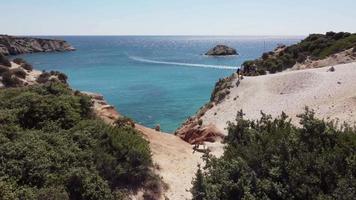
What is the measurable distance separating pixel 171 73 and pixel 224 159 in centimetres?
7595

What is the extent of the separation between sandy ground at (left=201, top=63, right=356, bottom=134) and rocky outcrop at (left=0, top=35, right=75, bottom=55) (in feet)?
365

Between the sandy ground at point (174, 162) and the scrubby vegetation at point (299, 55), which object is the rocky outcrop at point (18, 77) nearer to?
the sandy ground at point (174, 162)

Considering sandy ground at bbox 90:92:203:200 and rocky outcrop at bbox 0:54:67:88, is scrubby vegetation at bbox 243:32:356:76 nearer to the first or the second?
rocky outcrop at bbox 0:54:67:88

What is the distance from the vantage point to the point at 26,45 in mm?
163250

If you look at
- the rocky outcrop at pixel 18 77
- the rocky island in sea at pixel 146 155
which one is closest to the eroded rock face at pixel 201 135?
the rocky island in sea at pixel 146 155

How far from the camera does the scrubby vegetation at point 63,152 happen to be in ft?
47.9

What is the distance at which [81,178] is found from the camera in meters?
15.2

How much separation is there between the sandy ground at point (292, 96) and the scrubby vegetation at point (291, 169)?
52.5 ft

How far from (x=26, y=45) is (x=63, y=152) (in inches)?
6259

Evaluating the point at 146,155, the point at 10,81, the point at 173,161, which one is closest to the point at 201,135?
the point at 173,161

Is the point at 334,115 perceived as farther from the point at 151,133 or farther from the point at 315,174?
the point at 315,174

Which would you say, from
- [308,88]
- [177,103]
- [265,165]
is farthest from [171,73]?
[265,165]

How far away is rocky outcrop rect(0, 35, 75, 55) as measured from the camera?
145 metres

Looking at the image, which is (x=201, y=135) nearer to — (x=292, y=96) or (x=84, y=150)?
(x=292, y=96)
